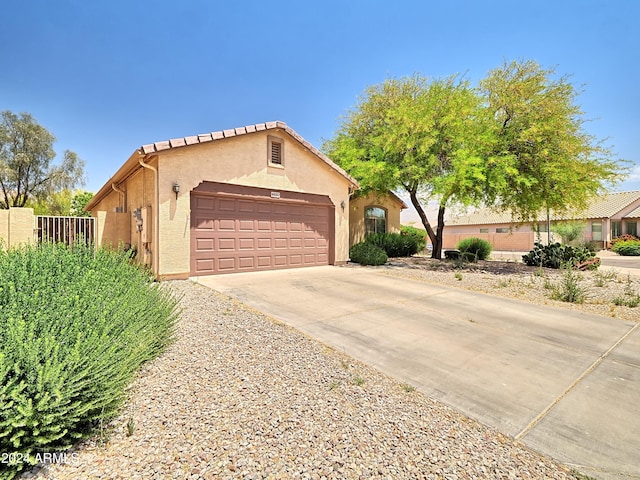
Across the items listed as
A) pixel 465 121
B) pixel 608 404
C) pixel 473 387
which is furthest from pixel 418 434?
pixel 465 121

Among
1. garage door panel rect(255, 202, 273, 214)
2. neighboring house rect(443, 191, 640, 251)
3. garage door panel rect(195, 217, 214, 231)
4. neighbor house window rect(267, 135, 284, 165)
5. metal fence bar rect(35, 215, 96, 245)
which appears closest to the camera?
metal fence bar rect(35, 215, 96, 245)

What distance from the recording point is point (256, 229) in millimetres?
10695

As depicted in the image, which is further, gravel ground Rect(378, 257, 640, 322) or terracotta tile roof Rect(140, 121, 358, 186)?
terracotta tile roof Rect(140, 121, 358, 186)

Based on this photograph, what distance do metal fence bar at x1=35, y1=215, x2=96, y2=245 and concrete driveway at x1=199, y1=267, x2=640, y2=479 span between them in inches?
210

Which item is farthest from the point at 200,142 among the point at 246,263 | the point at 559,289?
the point at 559,289

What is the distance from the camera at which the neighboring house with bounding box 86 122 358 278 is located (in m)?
8.95

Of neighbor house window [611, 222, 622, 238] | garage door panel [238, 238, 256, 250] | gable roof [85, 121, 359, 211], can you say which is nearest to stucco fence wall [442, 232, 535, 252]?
neighbor house window [611, 222, 622, 238]

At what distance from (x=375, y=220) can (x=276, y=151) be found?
30.2ft

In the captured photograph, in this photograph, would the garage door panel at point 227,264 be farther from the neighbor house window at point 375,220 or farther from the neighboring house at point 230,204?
the neighbor house window at point 375,220

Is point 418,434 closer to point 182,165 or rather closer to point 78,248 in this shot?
point 78,248

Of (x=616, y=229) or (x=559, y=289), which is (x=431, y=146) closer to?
(x=559, y=289)

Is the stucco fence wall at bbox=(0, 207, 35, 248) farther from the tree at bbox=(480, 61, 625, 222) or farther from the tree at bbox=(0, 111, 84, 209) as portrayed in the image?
the tree at bbox=(0, 111, 84, 209)

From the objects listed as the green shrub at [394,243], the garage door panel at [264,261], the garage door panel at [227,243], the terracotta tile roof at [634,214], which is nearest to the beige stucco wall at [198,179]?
the garage door panel at [227,243]

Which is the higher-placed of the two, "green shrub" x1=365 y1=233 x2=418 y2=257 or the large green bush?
"green shrub" x1=365 y1=233 x2=418 y2=257
